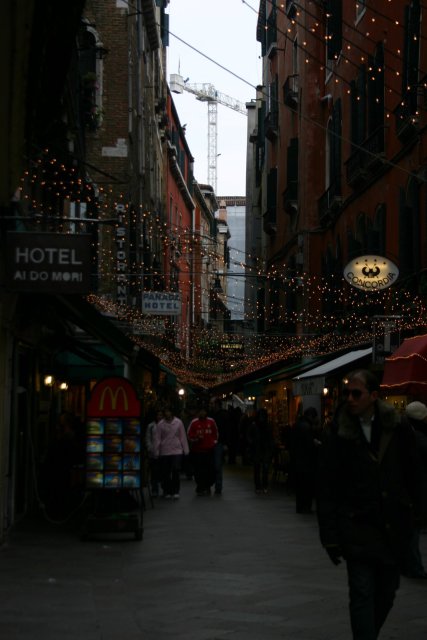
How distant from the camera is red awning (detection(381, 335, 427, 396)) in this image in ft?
58.9

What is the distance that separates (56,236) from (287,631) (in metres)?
6.01

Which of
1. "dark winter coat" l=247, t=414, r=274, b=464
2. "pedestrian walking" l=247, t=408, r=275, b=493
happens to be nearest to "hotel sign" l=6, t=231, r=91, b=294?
"pedestrian walking" l=247, t=408, r=275, b=493

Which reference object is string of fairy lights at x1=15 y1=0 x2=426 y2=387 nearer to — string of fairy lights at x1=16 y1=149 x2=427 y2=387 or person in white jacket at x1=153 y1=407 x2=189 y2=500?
string of fairy lights at x1=16 y1=149 x2=427 y2=387

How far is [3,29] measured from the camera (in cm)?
737

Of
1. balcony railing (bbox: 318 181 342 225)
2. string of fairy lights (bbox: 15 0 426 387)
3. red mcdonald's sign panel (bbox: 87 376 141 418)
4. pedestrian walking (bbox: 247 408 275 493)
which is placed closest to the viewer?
red mcdonald's sign panel (bbox: 87 376 141 418)

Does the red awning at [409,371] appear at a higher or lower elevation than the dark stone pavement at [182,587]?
higher

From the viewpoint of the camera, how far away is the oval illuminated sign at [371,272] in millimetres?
21375

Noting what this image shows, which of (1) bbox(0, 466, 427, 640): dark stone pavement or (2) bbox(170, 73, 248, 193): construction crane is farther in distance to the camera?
(2) bbox(170, 73, 248, 193): construction crane

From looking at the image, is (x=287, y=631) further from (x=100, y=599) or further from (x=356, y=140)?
(x=356, y=140)

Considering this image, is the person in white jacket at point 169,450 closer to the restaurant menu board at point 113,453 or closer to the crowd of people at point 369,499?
the restaurant menu board at point 113,453

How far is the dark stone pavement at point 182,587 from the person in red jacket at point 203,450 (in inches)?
237

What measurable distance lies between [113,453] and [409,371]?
5693 millimetres

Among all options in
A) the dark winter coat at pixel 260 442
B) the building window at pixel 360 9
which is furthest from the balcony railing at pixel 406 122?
the dark winter coat at pixel 260 442

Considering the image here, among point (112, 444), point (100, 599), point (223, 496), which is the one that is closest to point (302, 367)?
point (223, 496)
